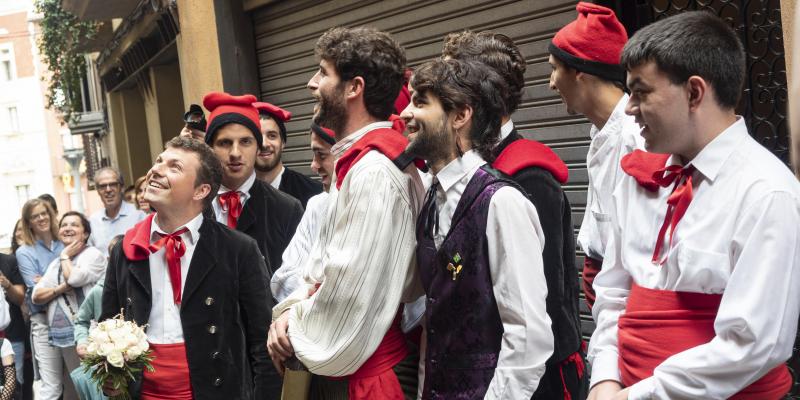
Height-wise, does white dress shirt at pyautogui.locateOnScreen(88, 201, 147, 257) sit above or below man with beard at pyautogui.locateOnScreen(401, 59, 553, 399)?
below

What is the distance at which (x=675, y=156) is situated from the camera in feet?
9.94

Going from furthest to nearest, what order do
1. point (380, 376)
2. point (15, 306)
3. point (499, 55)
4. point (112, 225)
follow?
1. point (112, 225)
2. point (15, 306)
3. point (499, 55)
4. point (380, 376)

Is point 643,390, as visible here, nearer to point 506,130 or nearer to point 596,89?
point 506,130

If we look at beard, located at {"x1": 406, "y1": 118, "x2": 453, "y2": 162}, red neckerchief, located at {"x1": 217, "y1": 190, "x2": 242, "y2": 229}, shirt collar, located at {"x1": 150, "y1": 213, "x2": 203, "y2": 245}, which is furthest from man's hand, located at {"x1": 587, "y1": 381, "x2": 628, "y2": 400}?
red neckerchief, located at {"x1": 217, "y1": 190, "x2": 242, "y2": 229}

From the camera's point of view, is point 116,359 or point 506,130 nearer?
point 506,130

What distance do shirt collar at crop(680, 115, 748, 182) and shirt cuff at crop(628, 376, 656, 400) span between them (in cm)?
57

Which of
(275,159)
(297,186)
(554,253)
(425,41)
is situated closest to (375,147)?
(554,253)

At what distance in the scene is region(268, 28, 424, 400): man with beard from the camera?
371 cm

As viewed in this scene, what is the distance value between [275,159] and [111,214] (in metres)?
5.45

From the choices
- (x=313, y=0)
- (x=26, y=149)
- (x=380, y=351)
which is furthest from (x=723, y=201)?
(x=26, y=149)

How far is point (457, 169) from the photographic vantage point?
3.59 m

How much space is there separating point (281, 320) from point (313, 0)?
270 inches

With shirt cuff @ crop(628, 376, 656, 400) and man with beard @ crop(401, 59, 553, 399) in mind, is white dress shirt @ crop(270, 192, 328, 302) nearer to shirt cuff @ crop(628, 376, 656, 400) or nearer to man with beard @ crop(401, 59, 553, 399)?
man with beard @ crop(401, 59, 553, 399)

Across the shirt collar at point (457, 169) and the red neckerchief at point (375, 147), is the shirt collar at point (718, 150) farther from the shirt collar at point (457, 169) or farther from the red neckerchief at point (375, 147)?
the red neckerchief at point (375, 147)
